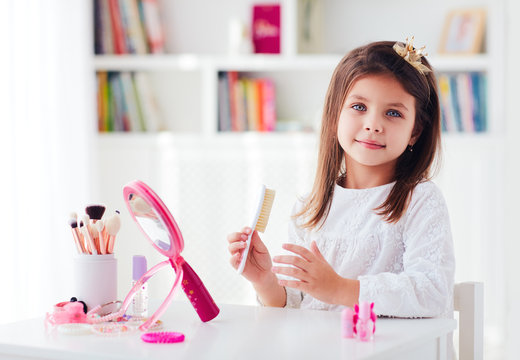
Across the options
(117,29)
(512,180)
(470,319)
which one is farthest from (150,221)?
(117,29)

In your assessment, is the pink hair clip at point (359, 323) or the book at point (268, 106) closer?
the pink hair clip at point (359, 323)

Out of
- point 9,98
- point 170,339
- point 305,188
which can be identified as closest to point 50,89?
point 9,98

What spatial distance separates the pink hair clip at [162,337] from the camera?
96 centimetres

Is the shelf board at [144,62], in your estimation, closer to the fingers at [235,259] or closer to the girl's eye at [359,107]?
the girl's eye at [359,107]

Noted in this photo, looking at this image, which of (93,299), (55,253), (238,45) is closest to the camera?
(93,299)

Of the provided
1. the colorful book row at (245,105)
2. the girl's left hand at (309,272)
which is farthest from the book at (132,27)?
the girl's left hand at (309,272)

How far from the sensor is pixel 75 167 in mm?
3010

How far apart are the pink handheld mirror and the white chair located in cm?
46

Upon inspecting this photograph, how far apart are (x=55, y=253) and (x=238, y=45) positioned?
3.79 feet

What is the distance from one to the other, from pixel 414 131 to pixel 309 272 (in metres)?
0.45

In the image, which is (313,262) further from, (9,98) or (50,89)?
(50,89)

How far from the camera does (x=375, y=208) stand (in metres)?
1.40

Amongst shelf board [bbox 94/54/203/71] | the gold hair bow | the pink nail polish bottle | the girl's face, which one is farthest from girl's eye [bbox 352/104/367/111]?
shelf board [bbox 94/54/203/71]

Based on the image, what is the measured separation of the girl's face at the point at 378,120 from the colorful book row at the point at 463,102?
1.78 meters
